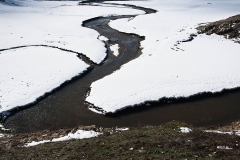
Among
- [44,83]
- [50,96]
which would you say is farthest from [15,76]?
[50,96]

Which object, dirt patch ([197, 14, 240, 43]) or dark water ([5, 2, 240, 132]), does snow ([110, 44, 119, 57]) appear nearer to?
dark water ([5, 2, 240, 132])

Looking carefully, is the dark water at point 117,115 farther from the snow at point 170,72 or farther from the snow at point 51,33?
the snow at point 51,33

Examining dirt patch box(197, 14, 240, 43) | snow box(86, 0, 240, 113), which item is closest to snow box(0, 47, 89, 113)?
snow box(86, 0, 240, 113)

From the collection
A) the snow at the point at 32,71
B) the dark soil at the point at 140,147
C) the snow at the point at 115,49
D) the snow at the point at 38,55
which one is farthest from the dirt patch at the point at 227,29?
the dark soil at the point at 140,147

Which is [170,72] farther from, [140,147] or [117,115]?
[140,147]

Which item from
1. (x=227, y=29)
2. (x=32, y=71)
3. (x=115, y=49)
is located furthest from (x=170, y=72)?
(x=227, y=29)

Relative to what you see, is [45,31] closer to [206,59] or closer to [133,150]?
[206,59]
